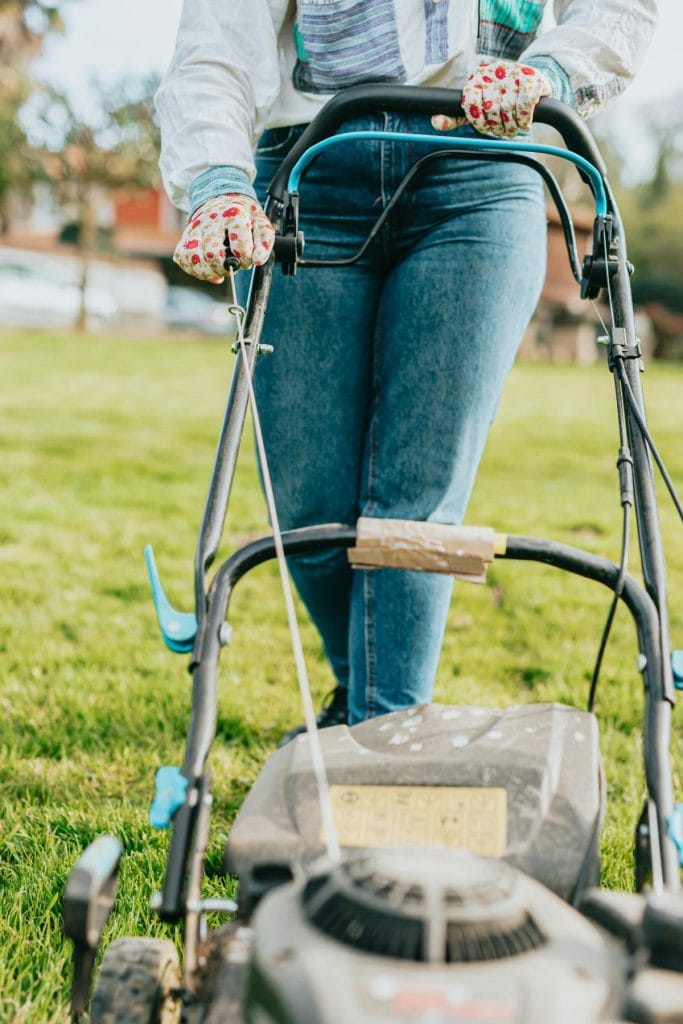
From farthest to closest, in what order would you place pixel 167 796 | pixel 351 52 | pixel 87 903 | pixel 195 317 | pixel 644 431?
pixel 195 317 < pixel 351 52 < pixel 644 431 < pixel 167 796 < pixel 87 903

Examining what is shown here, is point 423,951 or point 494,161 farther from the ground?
point 494,161

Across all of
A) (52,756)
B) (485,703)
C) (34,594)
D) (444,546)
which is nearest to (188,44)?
(444,546)

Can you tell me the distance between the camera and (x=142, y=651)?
10.5 ft

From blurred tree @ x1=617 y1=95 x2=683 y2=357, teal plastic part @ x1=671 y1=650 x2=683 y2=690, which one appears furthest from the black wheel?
blurred tree @ x1=617 y1=95 x2=683 y2=357

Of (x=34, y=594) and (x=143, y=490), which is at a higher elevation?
(x=143, y=490)

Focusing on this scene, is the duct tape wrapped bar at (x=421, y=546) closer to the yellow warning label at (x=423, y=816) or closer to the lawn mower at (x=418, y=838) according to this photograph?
the lawn mower at (x=418, y=838)

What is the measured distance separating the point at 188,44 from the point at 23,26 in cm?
1565

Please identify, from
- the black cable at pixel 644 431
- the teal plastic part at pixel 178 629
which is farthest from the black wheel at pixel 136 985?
the black cable at pixel 644 431

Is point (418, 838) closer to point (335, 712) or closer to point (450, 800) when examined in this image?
point (450, 800)

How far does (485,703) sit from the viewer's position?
2.83m

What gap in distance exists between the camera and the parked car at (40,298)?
16922 mm

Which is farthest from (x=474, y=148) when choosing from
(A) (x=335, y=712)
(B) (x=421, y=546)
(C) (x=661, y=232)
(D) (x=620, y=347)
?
(C) (x=661, y=232)

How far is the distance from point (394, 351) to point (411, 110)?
42cm

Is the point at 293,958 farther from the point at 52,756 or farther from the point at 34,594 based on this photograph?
the point at 34,594
